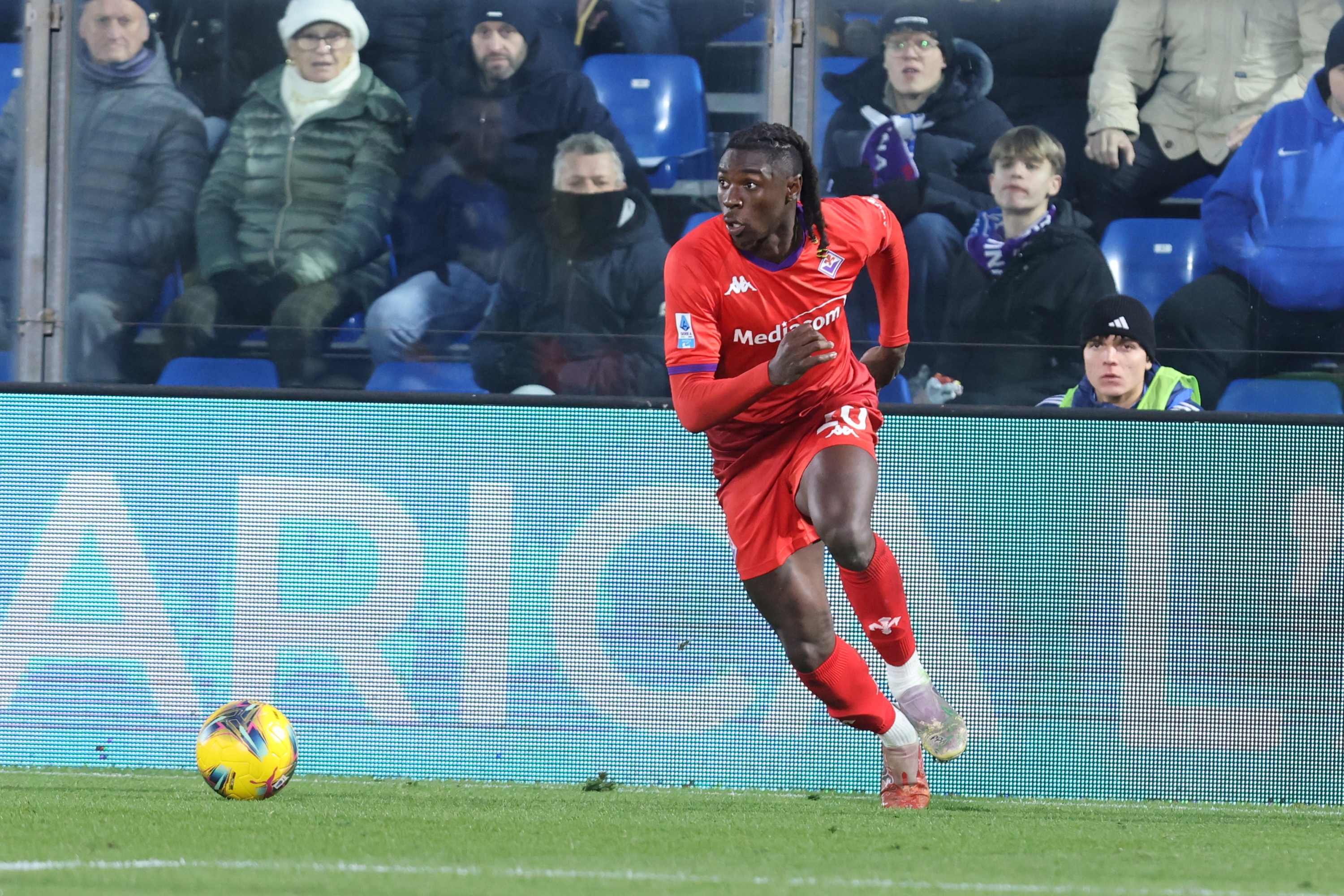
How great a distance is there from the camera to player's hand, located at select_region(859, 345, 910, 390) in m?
5.52

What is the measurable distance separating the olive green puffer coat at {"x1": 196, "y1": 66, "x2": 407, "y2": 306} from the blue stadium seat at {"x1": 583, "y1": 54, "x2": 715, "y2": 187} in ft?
3.28

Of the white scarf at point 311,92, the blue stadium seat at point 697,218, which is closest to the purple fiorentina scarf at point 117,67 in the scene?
the white scarf at point 311,92

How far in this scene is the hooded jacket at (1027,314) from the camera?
278 inches

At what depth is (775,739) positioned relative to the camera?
5.95 metres

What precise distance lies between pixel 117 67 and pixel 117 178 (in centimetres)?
53

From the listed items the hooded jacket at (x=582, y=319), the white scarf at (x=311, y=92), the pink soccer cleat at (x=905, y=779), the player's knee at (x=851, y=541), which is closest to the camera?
the player's knee at (x=851, y=541)

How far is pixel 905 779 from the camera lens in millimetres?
5051

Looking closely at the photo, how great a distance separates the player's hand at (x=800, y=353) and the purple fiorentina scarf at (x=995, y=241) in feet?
10.1

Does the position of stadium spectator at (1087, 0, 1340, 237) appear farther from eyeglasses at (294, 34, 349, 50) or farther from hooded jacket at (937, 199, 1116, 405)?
eyeglasses at (294, 34, 349, 50)

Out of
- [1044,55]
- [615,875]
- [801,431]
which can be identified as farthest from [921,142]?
[615,875]

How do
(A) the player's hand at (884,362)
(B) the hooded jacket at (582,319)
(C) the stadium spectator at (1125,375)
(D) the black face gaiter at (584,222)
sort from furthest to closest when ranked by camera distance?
(D) the black face gaiter at (584,222) < (B) the hooded jacket at (582,319) < (C) the stadium spectator at (1125,375) < (A) the player's hand at (884,362)

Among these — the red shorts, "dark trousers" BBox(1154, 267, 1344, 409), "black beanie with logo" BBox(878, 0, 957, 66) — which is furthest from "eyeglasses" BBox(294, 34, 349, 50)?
"dark trousers" BBox(1154, 267, 1344, 409)

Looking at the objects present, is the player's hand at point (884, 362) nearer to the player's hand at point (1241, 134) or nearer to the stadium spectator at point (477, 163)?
the stadium spectator at point (477, 163)

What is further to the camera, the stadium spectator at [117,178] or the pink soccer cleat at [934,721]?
the stadium spectator at [117,178]
